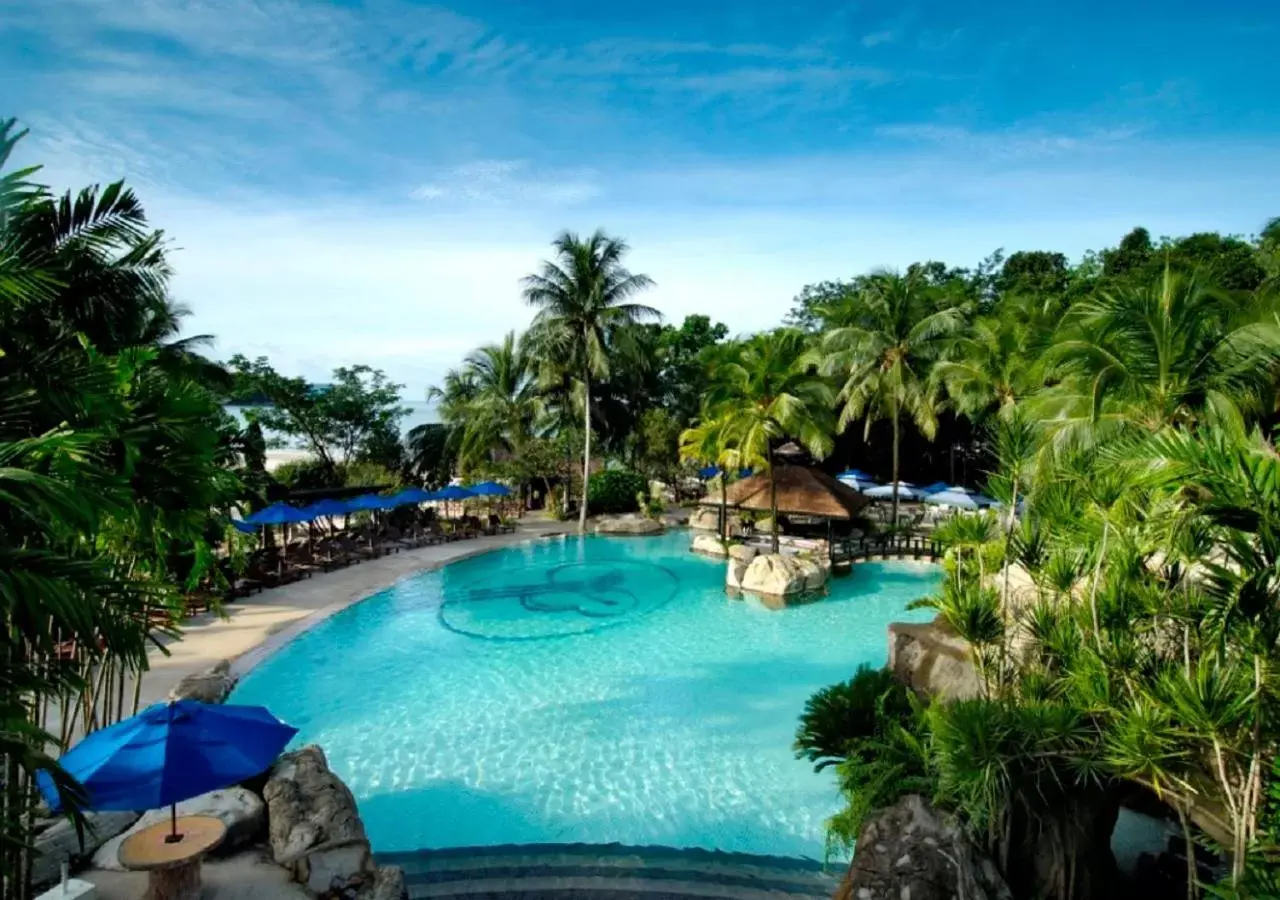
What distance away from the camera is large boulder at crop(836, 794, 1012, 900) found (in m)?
5.09

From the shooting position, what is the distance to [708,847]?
7320 mm

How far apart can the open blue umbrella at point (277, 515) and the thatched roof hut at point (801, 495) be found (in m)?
11.6

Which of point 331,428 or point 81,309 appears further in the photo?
point 331,428

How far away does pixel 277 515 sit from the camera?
16.2m

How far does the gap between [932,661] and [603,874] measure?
163 inches

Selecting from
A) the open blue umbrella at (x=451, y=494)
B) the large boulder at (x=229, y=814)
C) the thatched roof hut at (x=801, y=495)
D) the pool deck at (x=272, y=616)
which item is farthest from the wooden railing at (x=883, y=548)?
the large boulder at (x=229, y=814)

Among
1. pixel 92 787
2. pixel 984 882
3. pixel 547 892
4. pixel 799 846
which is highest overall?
pixel 92 787

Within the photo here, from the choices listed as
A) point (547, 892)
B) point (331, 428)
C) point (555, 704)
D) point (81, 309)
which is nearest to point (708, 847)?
point (547, 892)

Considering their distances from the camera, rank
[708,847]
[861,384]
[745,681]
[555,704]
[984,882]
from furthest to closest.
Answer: [861,384], [745,681], [555,704], [708,847], [984,882]

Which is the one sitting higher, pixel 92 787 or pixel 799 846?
pixel 92 787

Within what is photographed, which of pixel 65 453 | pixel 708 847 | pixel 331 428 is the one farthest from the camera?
pixel 331 428

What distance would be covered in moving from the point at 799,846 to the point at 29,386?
7.46m

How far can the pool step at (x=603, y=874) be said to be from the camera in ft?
19.8

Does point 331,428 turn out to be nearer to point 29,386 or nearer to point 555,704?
point 555,704
